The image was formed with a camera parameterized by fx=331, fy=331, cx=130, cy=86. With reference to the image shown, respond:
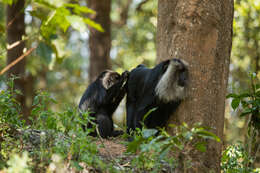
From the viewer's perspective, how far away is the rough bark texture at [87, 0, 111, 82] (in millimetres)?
9633

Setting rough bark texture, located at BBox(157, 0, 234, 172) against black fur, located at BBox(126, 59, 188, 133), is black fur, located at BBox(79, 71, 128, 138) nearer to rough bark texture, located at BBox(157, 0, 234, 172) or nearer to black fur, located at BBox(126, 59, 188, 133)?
black fur, located at BBox(126, 59, 188, 133)

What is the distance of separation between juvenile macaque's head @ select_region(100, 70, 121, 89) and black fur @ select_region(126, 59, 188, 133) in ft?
1.16

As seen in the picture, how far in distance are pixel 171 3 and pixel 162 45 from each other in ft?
1.82

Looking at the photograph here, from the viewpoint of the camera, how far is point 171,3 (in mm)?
4301

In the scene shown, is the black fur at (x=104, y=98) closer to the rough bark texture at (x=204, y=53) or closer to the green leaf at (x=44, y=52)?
the rough bark texture at (x=204, y=53)

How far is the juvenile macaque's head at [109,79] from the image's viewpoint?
5.69 m

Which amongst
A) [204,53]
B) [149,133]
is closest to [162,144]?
[149,133]

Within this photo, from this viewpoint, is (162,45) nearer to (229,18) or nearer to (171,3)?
(171,3)

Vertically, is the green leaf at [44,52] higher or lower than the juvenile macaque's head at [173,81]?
higher

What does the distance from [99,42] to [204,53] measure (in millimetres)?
5986

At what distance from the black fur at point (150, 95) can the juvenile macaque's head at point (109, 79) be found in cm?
35

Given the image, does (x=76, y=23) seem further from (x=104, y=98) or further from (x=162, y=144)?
(x=104, y=98)

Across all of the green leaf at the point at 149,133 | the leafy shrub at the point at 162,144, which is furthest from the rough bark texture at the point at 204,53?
the green leaf at the point at 149,133

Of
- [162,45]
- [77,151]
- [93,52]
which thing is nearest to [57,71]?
[93,52]
